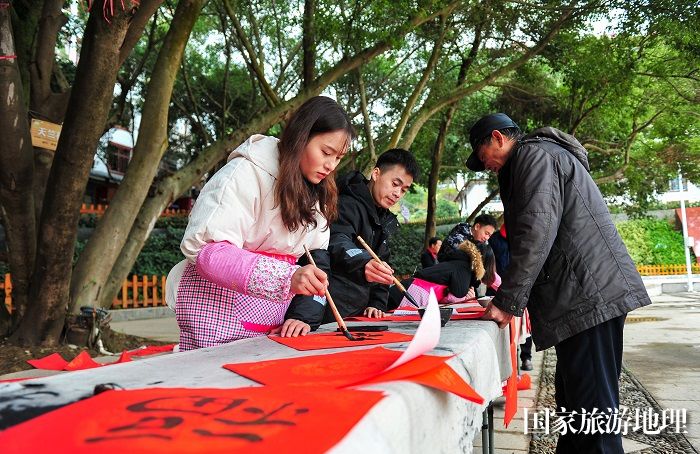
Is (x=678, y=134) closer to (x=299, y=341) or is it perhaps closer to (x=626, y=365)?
(x=626, y=365)

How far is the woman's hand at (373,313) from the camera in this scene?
2.79 meters

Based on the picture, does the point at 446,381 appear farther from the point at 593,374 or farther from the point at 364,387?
the point at 593,374

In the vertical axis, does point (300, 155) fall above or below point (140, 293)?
above

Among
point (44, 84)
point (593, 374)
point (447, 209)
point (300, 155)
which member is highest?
point (447, 209)

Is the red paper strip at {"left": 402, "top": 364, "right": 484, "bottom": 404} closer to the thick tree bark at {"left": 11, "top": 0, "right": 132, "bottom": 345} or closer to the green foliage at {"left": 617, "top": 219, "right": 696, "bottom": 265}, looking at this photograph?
the thick tree bark at {"left": 11, "top": 0, "right": 132, "bottom": 345}

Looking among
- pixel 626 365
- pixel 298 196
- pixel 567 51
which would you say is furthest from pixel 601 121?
pixel 298 196

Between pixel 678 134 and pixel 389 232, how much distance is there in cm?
1289

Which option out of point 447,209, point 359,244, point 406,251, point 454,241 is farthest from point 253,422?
point 447,209

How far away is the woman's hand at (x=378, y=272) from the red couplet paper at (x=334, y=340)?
1.35ft

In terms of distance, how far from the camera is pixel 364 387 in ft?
3.14

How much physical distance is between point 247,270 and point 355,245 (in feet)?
3.40

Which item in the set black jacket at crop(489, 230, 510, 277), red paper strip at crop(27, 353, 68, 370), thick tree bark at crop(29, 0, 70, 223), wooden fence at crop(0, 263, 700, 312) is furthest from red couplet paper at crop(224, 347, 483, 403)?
wooden fence at crop(0, 263, 700, 312)

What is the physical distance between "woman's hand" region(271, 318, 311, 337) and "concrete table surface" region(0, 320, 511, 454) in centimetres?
12

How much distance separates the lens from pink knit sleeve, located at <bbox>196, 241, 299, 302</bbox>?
1.60m
